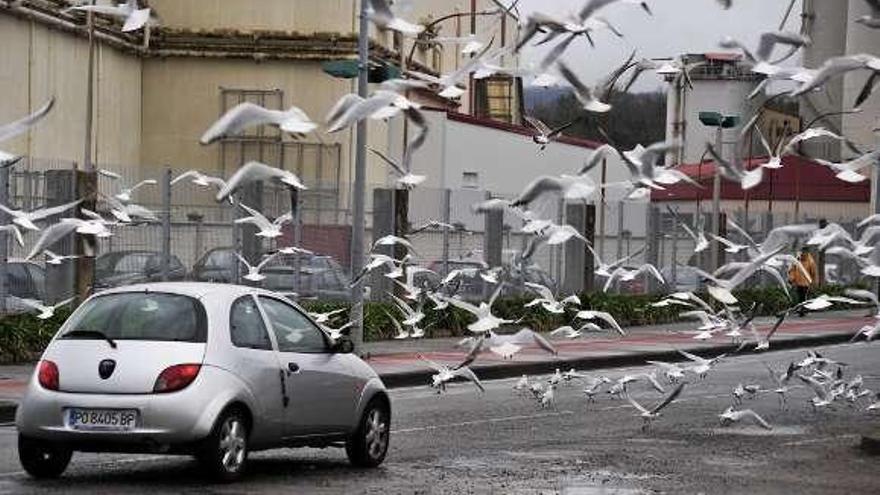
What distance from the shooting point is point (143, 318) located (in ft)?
41.0

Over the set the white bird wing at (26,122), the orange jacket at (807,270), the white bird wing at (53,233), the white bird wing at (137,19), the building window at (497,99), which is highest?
the building window at (497,99)

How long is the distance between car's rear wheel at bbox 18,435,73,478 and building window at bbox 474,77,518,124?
51834 millimetres

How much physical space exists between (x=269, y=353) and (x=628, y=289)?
30.5 metres

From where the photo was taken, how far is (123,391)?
1193 cm

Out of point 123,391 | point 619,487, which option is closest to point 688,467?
point 619,487

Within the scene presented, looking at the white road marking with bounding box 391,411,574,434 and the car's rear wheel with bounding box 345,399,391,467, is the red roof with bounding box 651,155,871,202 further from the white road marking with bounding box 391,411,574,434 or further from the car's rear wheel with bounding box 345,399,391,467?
the car's rear wheel with bounding box 345,399,391,467

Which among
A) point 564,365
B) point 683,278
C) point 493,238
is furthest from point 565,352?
point 683,278

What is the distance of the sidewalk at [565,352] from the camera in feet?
75.3

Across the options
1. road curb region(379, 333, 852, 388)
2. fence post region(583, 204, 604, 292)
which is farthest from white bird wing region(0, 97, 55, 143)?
fence post region(583, 204, 604, 292)

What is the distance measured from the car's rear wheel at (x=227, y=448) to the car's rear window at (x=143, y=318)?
610mm

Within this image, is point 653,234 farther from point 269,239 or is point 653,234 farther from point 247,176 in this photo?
point 247,176

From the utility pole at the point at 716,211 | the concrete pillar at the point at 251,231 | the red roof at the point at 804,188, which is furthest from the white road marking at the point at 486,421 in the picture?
the red roof at the point at 804,188

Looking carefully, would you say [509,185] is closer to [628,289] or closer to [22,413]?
[628,289]

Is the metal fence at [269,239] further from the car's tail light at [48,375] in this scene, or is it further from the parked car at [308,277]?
the car's tail light at [48,375]
